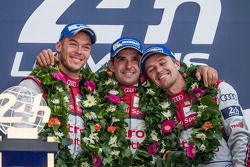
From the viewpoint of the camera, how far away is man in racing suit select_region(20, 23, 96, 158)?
13.6ft

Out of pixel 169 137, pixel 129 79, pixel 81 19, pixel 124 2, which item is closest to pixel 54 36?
pixel 81 19

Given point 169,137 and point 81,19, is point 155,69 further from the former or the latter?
point 81,19

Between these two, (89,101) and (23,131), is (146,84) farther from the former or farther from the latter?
(23,131)

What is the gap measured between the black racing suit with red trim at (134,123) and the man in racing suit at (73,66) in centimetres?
29

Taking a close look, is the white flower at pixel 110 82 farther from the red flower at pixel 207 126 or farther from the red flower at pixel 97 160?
the red flower at pixel 207 126

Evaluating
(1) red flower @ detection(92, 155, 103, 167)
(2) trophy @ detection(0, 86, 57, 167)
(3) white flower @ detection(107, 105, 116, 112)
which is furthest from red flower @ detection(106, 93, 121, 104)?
(2) trophy @ detection(0, 86, 57, 167)

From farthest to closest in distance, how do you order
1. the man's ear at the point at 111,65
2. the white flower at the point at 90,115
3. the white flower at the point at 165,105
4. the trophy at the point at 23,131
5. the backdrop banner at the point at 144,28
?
the backdrop banner at the point at 144,28
the man's ear at the point at 111,65
the white flower at the point at 165,105
the white flower at the point at 90,115
the trophy at the point at 23,131

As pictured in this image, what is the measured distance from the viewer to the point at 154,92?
4.38 metres

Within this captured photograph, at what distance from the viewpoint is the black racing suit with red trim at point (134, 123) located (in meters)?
4.30

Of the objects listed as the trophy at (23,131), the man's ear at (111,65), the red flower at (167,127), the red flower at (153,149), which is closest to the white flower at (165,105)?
the red flower at (167,127)

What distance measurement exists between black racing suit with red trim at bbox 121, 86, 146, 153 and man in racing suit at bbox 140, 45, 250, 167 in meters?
0.18

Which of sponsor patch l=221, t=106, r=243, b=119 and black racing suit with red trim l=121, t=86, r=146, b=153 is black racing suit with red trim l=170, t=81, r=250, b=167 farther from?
black racing suit with red trim l=121, t=86, r=146, b=153

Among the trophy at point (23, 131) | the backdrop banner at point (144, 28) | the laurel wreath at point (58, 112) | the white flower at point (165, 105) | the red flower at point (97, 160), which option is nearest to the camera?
the trophy at point (23, 131)

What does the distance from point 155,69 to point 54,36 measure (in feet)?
3.10
